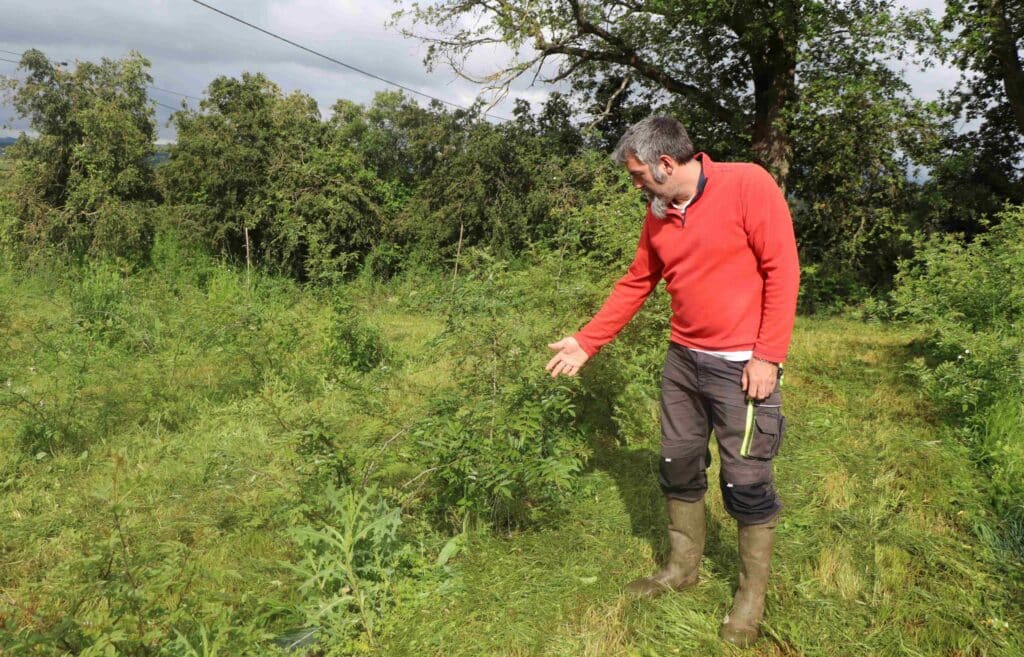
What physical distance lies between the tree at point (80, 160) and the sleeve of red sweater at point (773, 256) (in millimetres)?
9621

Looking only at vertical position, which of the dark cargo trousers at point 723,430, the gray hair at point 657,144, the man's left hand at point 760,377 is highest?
the gray hair at point 657,144

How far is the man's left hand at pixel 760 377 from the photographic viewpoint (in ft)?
7.50

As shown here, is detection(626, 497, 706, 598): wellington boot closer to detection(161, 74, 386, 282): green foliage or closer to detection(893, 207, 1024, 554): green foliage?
detection(893, 207, 1024, 554): green foliage

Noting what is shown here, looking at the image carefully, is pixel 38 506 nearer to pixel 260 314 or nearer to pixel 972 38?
pixel 260 314

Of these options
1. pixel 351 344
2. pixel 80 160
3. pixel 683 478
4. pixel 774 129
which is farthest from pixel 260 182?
pixel 683 478

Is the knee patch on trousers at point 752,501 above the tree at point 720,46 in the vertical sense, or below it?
below

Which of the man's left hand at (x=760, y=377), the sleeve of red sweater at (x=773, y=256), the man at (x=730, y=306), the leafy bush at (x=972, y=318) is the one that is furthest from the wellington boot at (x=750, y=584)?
the leafy bush at (x=972, y=318)

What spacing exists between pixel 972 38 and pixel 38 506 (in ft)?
33.6

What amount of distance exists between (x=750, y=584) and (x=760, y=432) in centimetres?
63

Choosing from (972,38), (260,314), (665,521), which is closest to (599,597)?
(665,521)

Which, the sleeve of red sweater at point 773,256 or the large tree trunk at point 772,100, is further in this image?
the large tree trunk at point 772,100

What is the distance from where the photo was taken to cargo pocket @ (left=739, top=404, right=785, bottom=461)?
7.73ft

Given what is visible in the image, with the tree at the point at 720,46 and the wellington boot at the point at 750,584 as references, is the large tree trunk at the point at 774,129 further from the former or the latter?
the wellington boot at the point at 750,584

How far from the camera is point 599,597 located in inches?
111
